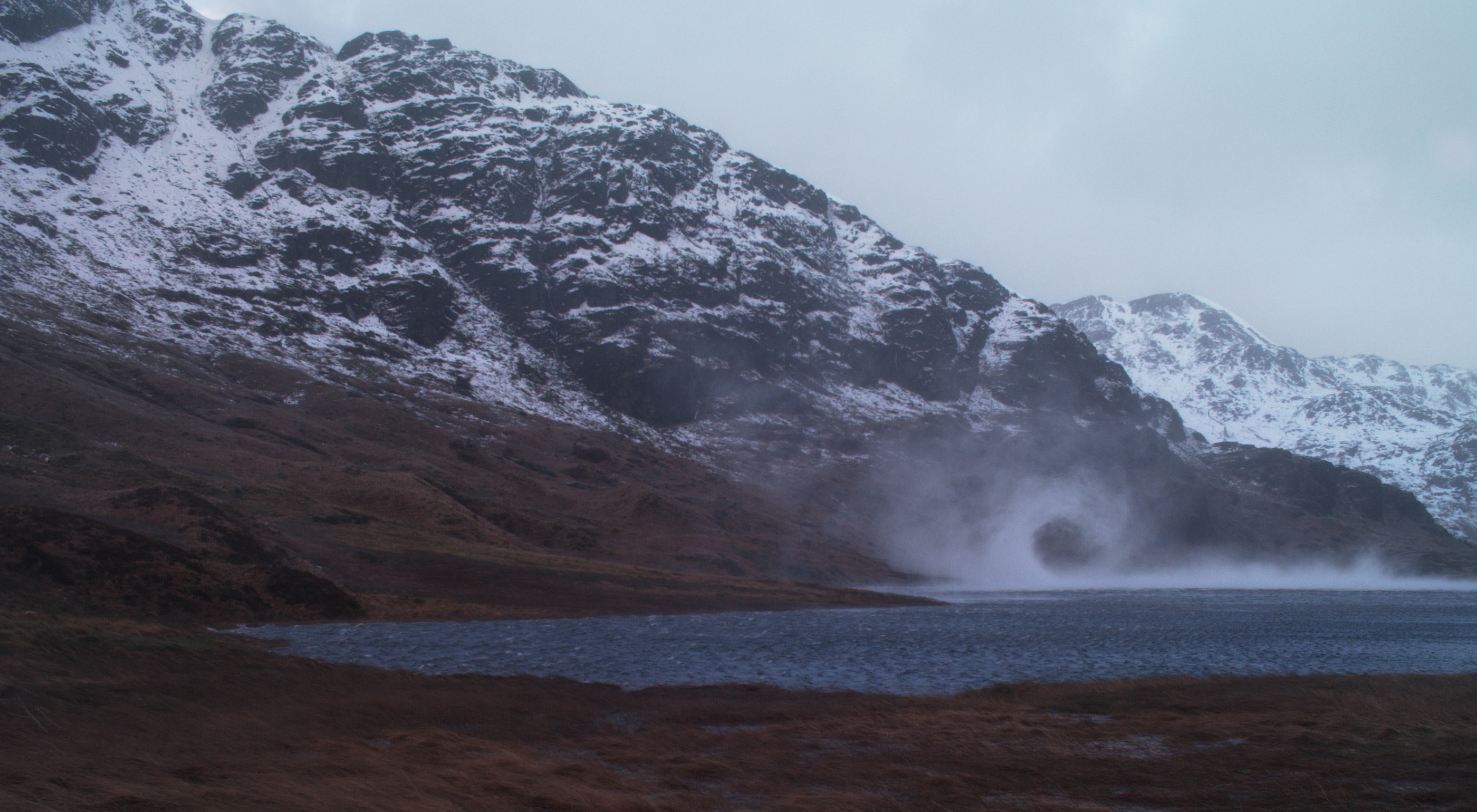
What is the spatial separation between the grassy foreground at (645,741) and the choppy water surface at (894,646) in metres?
4.60

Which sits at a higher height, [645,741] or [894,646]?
[645,741]

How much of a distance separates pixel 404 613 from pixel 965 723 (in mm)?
43370

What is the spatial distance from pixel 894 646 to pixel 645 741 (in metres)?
30.5

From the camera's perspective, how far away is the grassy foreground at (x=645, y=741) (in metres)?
16.9

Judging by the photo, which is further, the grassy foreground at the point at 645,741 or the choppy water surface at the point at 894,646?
the choppy water surface at the point at 894,646

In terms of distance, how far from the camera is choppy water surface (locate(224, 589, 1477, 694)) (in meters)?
Answer: 38.4

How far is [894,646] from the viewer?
51719mm

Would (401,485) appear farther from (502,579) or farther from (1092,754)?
(1092,754)

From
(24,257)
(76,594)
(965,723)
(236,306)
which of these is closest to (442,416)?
(236,306)

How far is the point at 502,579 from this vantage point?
7625 cm

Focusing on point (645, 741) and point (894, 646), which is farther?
point (894, 646)

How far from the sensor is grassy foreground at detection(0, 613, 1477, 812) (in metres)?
16.9

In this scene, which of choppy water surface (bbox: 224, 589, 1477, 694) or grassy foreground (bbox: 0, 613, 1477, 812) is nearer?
grassy foreground (bbox: 0, 613, 1477, 812)

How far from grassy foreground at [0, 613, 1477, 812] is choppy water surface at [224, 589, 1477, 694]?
4604 millimetres
